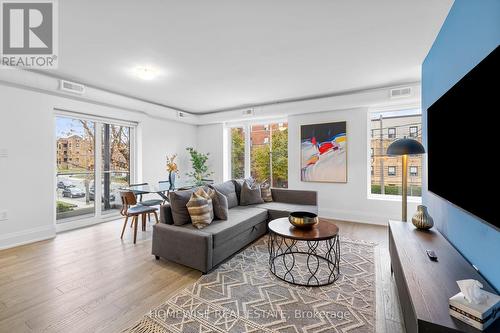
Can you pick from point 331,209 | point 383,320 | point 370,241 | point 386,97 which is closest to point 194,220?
point 383,320

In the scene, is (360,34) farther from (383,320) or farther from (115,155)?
(115,155)

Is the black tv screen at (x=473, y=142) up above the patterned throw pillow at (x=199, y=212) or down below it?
above

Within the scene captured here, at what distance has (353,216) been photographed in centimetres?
483

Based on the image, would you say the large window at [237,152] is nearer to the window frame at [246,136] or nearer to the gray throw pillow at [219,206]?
the window frame at [246,136]

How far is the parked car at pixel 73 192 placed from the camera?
14.4ft

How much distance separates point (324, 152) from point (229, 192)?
2.37m

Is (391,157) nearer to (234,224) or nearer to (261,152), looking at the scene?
(261,152)

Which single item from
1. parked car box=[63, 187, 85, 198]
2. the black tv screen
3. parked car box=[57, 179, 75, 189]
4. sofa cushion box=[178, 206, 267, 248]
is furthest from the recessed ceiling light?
the black tv screen

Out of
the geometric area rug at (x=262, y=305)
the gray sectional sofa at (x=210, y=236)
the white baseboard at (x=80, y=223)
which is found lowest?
the geometric area rug at (x=262, y=305)

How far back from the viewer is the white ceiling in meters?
2.09

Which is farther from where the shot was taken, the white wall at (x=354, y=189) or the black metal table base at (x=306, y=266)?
the white wall at (x=354, y=189)

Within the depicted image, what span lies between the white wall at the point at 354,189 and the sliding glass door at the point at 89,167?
437 centimetres

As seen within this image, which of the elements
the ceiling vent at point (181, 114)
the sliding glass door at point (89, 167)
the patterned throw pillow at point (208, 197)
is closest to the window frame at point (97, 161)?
the sliding glass door at point (89, 167)

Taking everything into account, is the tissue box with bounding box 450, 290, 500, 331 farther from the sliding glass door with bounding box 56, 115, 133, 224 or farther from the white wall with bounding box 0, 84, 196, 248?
the sliding glass door with bounding box 56, 115, 133, 224
